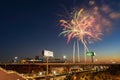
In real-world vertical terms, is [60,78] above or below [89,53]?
below

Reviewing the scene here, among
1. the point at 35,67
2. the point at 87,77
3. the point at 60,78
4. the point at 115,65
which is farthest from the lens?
→ the point at 35,67

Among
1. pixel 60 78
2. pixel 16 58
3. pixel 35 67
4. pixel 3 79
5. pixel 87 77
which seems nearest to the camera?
pixel 3 79

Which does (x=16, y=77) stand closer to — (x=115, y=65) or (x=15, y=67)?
(x=115, y=65)

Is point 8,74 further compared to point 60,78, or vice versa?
point 60,78

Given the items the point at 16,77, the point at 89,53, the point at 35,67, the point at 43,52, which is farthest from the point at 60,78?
the point at 35,67

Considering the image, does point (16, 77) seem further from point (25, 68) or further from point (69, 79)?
point (25, 68)

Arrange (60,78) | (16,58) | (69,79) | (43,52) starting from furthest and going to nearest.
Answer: (16,58) → (60,78) → (69,79) → (43,52)

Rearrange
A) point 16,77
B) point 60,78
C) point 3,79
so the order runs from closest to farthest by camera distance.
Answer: point 3,79 < point 16,77 < point 60,78

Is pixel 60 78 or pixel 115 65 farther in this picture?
pixel 115 65

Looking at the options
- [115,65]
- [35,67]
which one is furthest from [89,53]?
[35,67]
